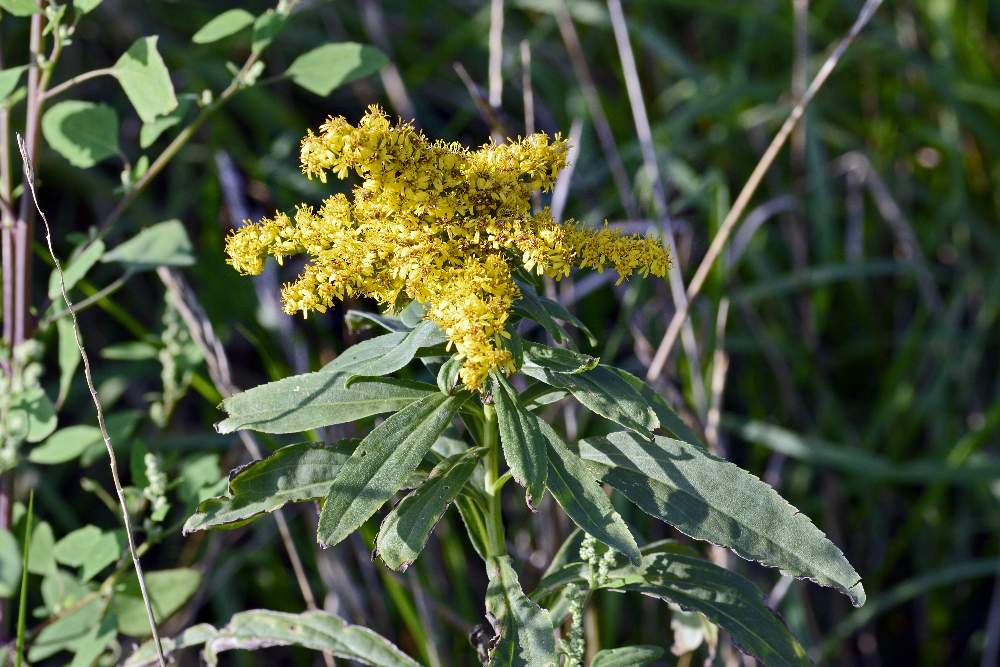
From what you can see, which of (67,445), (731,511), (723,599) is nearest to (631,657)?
(723,599)

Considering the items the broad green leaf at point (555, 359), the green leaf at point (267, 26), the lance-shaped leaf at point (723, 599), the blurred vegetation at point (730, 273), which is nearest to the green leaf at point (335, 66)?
the green leaf at point (267, 26)

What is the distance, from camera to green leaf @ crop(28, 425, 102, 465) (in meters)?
1.83

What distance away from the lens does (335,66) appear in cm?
187

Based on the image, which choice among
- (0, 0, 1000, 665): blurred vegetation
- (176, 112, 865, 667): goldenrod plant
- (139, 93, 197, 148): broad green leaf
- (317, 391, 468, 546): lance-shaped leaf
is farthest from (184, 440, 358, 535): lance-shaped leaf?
(0, 0, 1000, 665): blurred vegetation

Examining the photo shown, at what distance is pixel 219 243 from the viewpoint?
2953mm

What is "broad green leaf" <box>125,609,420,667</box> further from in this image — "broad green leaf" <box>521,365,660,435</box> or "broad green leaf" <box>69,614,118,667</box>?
"broad green leaf" <box>521,365,660,435</box>

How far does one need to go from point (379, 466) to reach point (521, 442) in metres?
0.19

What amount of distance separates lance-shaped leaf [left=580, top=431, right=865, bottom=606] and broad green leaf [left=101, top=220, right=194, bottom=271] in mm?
969

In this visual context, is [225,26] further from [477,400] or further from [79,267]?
[477,400]

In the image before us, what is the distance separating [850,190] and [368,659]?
2.56m

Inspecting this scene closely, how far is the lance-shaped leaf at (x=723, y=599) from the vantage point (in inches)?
57.4

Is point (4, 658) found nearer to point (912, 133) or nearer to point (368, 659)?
point (368, 659)

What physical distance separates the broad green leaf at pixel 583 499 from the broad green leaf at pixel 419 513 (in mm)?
123

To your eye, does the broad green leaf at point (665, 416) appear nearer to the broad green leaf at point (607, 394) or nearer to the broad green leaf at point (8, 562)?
the broad green leaf at point (607, 394)
